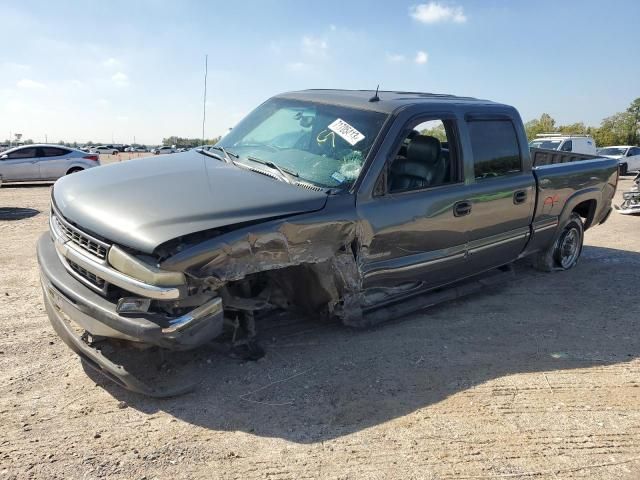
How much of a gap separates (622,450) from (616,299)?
295cm

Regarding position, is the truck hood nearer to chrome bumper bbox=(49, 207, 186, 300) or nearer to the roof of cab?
chrome bumper bbox=(49, 207, 186, 300)

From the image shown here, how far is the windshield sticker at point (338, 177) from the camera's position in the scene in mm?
3680

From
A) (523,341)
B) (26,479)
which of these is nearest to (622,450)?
(523,341)

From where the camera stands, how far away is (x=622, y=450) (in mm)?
2850

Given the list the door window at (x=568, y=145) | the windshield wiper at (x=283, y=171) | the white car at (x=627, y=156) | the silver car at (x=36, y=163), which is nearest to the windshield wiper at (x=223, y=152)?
the windshield wiper at (x=283, y=171)

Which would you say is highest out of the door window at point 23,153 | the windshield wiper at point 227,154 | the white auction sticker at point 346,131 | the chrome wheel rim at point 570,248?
the white auction sticker at point 346,131

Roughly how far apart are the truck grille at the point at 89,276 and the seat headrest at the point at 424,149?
2.65 meters

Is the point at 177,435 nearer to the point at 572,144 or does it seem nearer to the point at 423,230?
the point at 423,230

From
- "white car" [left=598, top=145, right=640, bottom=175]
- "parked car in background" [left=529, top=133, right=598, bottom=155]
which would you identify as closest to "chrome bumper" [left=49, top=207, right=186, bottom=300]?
"parked car in background" [left=529, top=133, right=598, bottom=155]

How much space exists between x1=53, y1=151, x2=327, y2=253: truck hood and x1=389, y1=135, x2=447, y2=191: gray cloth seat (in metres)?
0.96

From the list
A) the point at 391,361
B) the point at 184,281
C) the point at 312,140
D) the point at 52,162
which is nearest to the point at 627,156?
the point at 52,162

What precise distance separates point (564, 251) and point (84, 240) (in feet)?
18.0

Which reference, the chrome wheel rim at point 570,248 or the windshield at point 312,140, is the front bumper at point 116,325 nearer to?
the windshield at point 312,140

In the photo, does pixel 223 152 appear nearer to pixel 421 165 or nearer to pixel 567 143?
pixel 421 165
